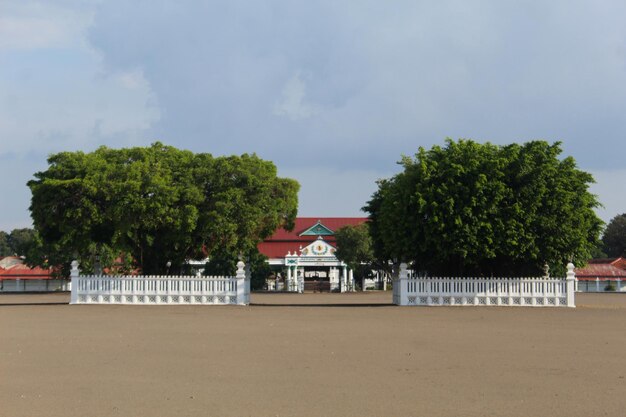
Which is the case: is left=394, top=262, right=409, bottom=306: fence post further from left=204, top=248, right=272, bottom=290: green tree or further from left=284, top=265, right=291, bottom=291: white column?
left=284, top=265, right=291, bottom=291: white column

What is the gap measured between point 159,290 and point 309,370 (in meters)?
24.8

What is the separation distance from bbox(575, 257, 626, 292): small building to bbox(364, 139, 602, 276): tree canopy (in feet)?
203

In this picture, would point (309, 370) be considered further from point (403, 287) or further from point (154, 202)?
point (154, 202)

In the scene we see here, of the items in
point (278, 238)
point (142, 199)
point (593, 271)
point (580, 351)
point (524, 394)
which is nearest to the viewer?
point (524, 394)

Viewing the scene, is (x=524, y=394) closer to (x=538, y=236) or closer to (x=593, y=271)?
(x=538, y=236)

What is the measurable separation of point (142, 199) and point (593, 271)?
76105mm

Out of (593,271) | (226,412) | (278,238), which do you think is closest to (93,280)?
(226,412)

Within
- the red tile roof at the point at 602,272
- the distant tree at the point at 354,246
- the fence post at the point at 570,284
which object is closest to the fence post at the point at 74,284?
the fence post at the point at 570,284

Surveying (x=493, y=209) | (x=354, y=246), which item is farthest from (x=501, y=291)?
(x=354, y=246)

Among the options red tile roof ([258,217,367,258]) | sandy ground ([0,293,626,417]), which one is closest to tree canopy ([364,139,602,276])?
sandy ground ([0,293,626,417])

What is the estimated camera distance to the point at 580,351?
47.4ft

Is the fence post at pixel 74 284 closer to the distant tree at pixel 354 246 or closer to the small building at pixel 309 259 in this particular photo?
the small building at pixel 309 259

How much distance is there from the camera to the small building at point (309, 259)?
247 feet

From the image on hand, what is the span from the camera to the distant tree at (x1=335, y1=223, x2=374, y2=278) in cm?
6956
